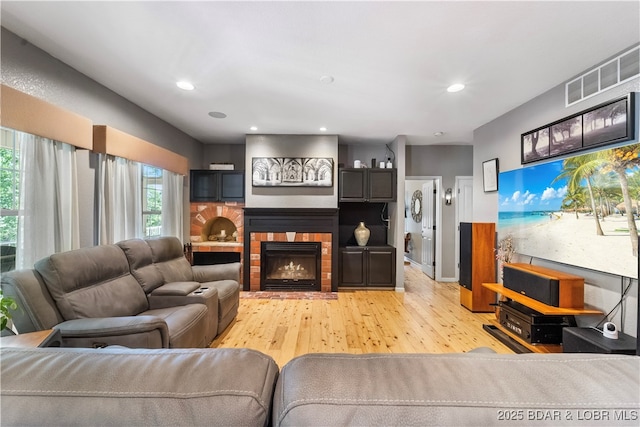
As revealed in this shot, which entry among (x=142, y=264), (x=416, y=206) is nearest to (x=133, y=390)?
(x=142, y=264)

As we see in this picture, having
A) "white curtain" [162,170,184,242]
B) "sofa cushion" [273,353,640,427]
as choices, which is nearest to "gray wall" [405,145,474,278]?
"white curtain" [162,170,184,242]

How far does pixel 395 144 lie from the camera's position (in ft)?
15.1

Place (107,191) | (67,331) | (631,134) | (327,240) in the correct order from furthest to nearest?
(327,240)
(107,191)
(631,134)
(67,331)

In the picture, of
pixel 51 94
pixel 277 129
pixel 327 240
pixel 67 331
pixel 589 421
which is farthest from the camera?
pixel 327 240

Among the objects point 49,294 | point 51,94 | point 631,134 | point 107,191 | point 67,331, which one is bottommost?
point 67,331

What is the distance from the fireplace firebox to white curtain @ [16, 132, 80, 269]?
263 centimetres

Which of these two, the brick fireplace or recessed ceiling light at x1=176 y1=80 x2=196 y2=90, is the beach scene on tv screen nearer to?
the brick fireplace

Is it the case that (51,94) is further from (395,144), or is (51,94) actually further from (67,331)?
(395,144)

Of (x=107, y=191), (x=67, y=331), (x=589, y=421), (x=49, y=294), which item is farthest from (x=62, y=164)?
(x=589, y=421)

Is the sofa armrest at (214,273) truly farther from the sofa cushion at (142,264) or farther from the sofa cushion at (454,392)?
the sofa cushion at (454,392)

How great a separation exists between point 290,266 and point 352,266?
1082mm

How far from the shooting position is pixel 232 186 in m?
4.70

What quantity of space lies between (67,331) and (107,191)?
4.85 ft

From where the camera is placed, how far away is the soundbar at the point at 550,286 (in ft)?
7.68
